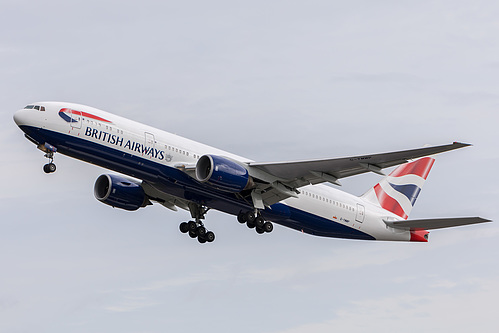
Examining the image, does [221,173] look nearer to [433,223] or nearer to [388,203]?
[433,223]

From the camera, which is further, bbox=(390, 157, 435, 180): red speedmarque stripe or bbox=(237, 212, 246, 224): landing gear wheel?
bbox=(390, 157, 435, 180): red speedmarque stripe

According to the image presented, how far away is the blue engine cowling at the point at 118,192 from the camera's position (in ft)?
140

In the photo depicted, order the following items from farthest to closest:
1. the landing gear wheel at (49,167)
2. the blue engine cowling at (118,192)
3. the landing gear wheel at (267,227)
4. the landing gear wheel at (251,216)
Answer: the blue engine cowling at (118,192) < the landing gear wheel at (267,227) < the landing gear wheel at (251,216) < the landing gear wheel at (49,167)

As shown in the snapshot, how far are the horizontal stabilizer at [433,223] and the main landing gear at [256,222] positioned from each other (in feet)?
25.6

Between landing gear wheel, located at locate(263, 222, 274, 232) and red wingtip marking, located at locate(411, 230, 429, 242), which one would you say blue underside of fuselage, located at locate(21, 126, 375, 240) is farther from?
red wingtip marking, located at locate(411, 230, 429, 242)

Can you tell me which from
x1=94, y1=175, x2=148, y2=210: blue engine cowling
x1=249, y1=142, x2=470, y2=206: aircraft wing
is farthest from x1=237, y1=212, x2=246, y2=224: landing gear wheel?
x1=94, y1=175, x2=148, y2=210: blue engine cowling

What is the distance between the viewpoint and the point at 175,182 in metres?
37.6

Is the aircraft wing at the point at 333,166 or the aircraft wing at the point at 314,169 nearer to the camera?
the aircraft wing at the point at 333,166

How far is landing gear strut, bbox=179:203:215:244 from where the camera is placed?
144 ft

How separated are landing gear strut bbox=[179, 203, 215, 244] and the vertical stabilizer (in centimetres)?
897

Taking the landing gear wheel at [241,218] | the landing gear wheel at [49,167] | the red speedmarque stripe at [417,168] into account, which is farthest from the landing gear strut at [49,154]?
the red speedmarque stripe at [417,168]

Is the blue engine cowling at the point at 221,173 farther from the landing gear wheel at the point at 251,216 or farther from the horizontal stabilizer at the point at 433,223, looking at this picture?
the horizontal stabilizer at the point at 433,223

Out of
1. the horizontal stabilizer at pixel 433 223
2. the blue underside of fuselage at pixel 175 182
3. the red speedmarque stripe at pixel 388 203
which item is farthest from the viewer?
the red speedmarque stripe at pixel 388 203


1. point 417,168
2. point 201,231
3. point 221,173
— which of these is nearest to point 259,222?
point 221,173
